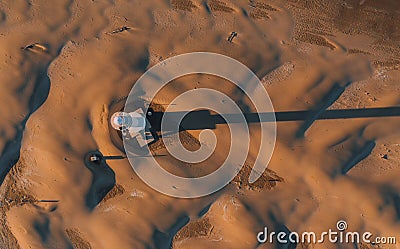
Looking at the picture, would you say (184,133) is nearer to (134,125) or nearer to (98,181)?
(134,125)

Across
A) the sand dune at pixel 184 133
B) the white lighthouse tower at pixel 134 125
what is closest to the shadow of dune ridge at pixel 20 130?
the sand dune at pixel 184 133

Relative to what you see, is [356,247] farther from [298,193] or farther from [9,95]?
[9,95]

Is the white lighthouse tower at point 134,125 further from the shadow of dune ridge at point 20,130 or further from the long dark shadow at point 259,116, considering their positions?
the shadow of dune ridge at point 20,130

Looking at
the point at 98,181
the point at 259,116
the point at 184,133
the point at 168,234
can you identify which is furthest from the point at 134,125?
the point at 259,116

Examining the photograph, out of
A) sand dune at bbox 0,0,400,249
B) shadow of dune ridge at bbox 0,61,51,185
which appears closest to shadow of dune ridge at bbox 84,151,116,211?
sand dune at bbox 0,0,400,249

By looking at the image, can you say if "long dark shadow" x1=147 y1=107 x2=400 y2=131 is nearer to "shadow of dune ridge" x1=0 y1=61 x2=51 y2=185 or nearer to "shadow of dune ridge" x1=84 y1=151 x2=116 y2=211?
"shadow of dune ridge" x1=84 y1=151 x2=116 y2=211

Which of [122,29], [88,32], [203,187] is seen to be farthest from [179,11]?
[203,187]
